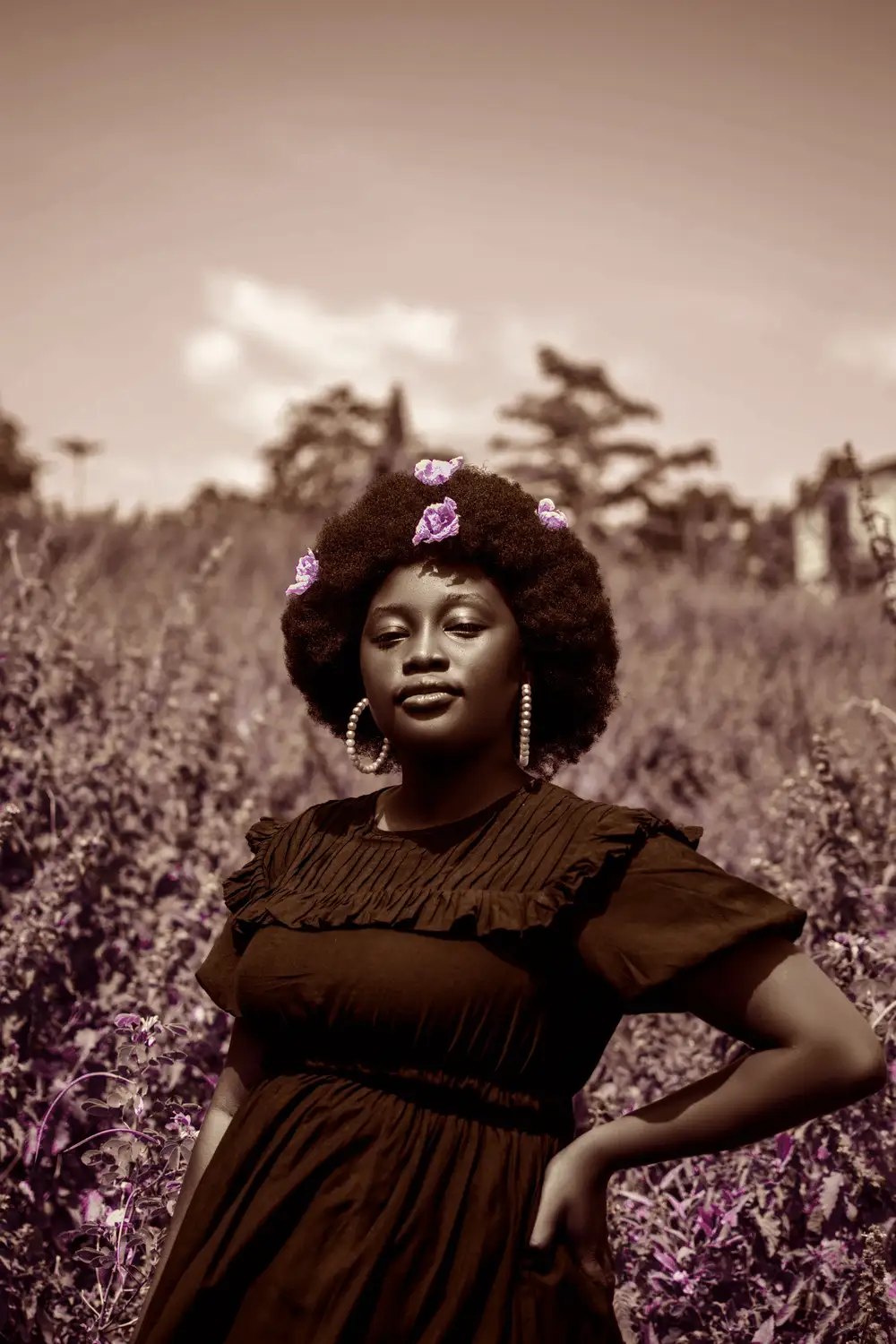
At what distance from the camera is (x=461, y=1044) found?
1513 millimetres

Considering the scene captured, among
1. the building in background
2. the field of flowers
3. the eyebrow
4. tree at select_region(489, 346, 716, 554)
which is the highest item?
tree at select_region(489, 346, 716, 554)

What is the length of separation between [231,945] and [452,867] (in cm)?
40

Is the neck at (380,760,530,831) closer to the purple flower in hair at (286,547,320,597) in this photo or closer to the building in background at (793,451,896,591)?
the purple flower in hair at (286,547,320,597)

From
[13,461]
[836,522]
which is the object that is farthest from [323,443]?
[836,522]

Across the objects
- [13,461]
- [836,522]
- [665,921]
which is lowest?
[665,921]

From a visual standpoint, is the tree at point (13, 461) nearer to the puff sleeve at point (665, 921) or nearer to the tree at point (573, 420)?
the tree at point (573, 420)

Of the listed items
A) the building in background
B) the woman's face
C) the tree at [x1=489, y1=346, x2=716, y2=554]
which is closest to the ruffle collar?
the woman's face

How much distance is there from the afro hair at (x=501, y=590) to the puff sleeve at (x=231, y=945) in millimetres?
254

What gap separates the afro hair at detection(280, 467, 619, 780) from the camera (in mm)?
1930

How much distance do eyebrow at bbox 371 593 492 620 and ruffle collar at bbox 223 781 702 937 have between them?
0.91 feet

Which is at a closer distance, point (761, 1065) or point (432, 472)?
point (761, 1065)

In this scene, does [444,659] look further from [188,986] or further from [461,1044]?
[188,986]

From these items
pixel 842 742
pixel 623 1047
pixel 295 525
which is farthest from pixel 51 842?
pixel 295 525

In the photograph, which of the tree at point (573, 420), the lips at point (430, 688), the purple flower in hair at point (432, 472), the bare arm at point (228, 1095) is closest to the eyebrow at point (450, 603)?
the lips at point (430, 688)
